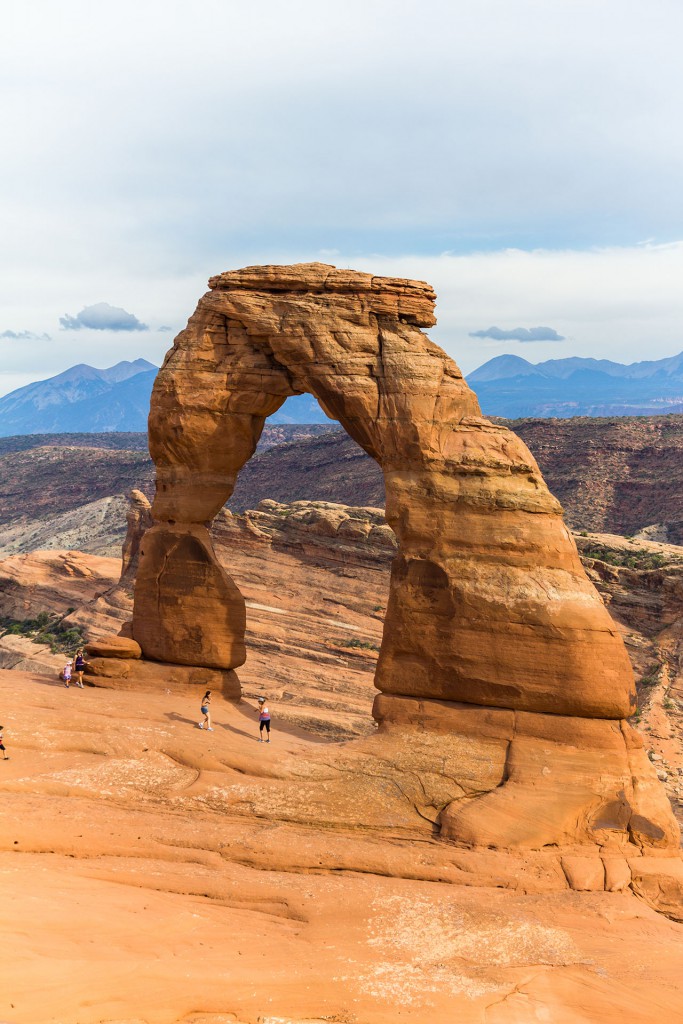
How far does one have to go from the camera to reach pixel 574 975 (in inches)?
551

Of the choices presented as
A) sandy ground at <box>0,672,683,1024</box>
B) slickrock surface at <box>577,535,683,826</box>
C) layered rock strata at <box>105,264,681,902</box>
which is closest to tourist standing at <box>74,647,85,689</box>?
layered rock strata at <box>105,264,681,902</box>

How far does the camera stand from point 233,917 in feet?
49.6

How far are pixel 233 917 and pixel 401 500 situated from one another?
990 centimetres

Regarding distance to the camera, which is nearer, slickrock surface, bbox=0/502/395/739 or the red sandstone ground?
the red sandstone ground

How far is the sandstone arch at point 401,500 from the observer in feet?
66.2

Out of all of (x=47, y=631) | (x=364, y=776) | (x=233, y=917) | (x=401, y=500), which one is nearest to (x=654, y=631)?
(x=401, y=500)

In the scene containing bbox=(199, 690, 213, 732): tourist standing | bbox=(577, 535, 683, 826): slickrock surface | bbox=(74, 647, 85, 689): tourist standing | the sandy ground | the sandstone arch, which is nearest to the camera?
the sandy ground

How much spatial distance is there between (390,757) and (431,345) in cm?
957

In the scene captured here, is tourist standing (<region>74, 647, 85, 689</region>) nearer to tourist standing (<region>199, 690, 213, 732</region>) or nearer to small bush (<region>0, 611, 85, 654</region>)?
tourist standing (<region>199, 690, 213, 732</region>)

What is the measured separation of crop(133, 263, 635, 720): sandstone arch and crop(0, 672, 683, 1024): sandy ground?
3626 millimetres

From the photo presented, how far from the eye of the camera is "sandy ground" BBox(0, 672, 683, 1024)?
11.9 meters

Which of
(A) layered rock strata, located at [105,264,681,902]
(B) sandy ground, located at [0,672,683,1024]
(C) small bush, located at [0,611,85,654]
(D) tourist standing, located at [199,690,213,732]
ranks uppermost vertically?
(A) layered rock strata, located at [105,264,681,902]

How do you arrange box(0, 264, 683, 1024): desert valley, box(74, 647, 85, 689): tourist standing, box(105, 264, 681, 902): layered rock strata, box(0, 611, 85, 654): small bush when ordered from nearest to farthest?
box(0, 264, 683, 1024): desert valley, box(105, 264, 681, 902): layered rock strata, box(74, 647, 85, 689): tourist standing, box(0, 611, 85, 654): small bush

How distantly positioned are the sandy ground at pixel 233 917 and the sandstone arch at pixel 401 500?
3626mm
